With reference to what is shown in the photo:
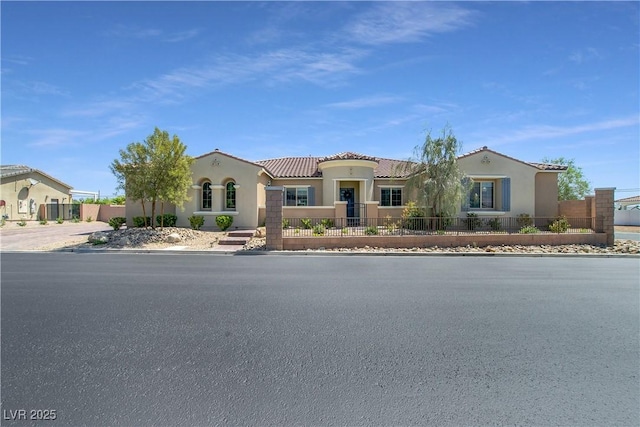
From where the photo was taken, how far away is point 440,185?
19.7m

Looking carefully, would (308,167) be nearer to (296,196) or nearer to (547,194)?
(296,196)

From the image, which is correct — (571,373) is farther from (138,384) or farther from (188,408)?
(138,384)

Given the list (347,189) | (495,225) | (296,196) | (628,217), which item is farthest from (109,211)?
(628,217)

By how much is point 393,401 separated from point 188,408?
1.91 m

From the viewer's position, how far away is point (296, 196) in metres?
24.8

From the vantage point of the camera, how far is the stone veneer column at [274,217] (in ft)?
52.0

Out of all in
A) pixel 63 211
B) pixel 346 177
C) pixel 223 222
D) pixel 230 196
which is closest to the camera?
pixel 223 222

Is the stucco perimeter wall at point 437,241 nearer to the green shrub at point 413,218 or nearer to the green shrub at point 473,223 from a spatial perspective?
the green shrub at point 413,218

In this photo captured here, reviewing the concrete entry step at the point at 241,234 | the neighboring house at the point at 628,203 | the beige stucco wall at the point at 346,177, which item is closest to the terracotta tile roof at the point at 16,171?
the concrete entry step at the point at 241,234

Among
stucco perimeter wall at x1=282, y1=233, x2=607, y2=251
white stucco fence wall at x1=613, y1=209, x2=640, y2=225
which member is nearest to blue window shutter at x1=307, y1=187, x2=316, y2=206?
stucco perimeter wall at x1=282, y1=233, x2=607, y2=251

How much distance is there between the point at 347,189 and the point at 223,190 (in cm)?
806

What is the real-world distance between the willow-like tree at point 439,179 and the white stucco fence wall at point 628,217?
2859 cm

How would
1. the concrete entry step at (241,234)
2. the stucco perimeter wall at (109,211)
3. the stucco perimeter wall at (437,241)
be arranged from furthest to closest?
the stucco perimeter wall at (109,211)
the concrete entry step at (241,234)
the stucco perimeter wall at (437,241)

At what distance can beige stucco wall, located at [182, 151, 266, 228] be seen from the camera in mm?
21484
